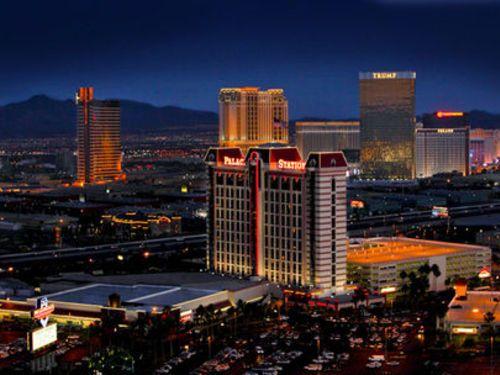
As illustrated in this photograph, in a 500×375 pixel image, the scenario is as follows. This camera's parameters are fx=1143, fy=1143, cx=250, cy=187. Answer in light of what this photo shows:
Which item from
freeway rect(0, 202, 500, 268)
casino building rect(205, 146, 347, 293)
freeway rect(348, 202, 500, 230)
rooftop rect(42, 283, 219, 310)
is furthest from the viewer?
freeway rect(348, 202, 500, 230)

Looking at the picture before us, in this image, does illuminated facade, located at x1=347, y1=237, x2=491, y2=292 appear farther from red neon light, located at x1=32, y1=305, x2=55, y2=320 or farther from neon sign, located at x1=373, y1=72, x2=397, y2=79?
neon sign, located at x1=373, y1=72, x2=397, y2=79

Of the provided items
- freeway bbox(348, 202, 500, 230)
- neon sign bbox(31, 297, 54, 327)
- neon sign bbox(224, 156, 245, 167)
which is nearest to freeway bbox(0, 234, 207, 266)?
freeway bbox(348, 202, 500, 230)

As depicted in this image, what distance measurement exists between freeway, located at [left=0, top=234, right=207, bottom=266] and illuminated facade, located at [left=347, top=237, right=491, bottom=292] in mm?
23108

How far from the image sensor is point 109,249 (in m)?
102

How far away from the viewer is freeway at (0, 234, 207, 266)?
95.5 m

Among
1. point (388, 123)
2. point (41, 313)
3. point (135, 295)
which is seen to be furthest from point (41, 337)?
point (388, 123)

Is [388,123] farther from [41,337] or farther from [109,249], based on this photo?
[41,337]

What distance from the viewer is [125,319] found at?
64.9m

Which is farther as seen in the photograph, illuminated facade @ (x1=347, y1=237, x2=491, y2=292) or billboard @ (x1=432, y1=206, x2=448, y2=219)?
billboard @ (x1=432, y1=206, x2=448, y2=219)

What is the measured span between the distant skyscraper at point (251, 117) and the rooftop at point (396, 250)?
98945 millimetres

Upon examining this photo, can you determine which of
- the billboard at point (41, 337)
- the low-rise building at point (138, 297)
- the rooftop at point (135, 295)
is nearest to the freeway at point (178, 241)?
the low-rise building at point (138, 297)

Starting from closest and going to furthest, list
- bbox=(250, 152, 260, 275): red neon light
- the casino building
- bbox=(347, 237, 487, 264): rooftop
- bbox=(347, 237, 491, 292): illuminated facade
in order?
1. the casino building
2. bbox=(347, 237, 491, 292): illuminated facade
3. bbox=(250, 152, 260, 275): red neon light
4. bbox=(347, 237, 487, 264): rooftop

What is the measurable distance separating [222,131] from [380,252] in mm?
109811

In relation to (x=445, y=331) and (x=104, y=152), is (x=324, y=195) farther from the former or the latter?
(x=104, y=152)
